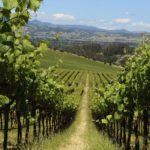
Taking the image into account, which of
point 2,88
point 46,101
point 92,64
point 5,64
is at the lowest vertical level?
point 92,64

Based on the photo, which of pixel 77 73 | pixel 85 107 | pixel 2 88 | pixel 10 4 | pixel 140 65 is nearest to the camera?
pixel 10 4

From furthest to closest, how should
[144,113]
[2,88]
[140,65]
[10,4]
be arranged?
[144,113] < [140,65] < [2,88] < [10,4]

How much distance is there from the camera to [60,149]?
73.0 ft

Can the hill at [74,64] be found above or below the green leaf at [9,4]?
below

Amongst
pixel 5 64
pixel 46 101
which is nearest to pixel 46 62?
pixel 46 101

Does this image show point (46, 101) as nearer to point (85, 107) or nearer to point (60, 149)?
point (60, 149)

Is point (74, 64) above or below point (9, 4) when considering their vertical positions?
below

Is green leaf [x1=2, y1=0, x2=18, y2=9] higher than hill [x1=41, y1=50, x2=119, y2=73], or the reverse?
green leaf [x1=2, y1=0, x2=18, y2=9]

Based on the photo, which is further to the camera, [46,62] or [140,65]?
[46,62]

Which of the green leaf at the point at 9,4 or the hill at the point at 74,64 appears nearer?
the green leaf at the point at 9,4

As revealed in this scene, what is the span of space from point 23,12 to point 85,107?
77503mm

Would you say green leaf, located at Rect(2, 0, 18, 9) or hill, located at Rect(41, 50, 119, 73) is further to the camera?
hill, located at Rect(41, 50, 119, 73)

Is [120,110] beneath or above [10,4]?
beneath

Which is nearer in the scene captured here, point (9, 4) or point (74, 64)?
point (9, 4)
